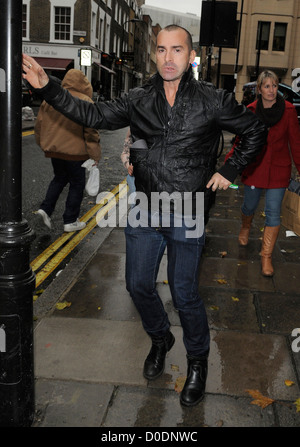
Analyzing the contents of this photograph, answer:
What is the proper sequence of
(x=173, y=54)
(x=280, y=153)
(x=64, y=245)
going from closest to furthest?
(x=173, y=54), (x=280, y=153), (x=64, y=245)

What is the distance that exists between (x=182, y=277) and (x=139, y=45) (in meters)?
73.5

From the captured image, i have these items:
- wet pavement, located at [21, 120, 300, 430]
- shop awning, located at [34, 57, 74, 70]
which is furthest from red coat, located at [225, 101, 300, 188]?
shop awning, located at [34, 57, 74, 70]

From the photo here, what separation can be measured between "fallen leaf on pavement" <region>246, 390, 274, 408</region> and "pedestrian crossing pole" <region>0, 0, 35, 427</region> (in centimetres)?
131

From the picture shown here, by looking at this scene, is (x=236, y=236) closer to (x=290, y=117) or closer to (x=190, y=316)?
(x=290, y=117)

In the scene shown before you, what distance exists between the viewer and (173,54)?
2693mm

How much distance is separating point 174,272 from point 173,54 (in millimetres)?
1240

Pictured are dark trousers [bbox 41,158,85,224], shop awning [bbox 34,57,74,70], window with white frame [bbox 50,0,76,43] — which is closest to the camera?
dark trousers [bbox 41,158,85,224]

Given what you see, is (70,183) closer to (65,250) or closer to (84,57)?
(65,250)

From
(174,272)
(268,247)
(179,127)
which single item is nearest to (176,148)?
(179,127)

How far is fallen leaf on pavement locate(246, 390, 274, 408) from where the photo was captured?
9.43 feet

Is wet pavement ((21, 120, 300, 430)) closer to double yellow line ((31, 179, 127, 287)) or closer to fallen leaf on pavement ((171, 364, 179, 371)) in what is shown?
fallen leaf on pavement ((171, 364, 179, 371))

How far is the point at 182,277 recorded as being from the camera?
2.82 m

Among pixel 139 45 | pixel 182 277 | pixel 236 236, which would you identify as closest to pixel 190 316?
pixel 182 277

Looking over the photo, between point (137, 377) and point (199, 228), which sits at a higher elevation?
point (199, 228)
